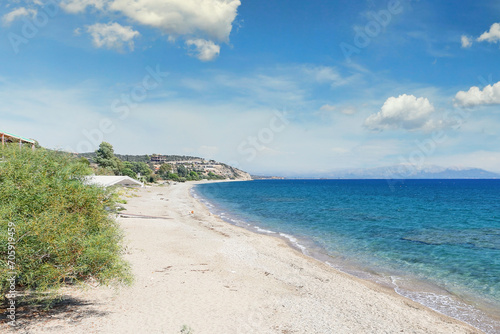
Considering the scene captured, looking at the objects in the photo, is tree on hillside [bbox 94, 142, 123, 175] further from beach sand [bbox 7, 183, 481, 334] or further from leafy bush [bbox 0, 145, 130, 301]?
leafy bush [bbox 0, 145, 130, 301]

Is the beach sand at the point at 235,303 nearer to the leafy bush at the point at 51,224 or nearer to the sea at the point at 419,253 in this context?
the sea at the point at 419,253

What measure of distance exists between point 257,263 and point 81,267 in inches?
482

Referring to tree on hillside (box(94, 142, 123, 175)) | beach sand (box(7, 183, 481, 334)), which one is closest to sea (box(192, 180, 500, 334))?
beach sand (box(7, 183, 481, 334))

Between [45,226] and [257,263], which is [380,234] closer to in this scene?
[257,263]

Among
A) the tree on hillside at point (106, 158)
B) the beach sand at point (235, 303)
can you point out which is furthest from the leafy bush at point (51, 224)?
the tree on hillside at point (106, 158)

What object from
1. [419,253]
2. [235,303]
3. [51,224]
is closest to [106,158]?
[419,253]

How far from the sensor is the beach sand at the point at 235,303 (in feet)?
31.2

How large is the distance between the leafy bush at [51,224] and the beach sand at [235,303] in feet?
7.44

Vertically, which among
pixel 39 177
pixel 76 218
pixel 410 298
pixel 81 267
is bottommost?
pixel 410 298

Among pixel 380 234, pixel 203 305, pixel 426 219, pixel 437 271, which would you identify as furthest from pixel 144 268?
pixel 426 219

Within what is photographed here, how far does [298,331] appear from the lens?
9.80 metres

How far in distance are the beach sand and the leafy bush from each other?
2269mm

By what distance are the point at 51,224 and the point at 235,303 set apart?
295 inches

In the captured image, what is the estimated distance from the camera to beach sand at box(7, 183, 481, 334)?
952 cm
